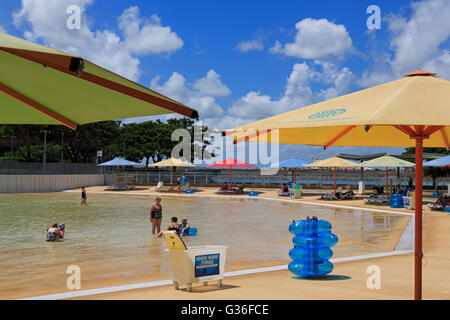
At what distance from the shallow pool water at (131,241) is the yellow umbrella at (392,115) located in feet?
16.8

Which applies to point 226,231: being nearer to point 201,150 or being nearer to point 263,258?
point 263,258

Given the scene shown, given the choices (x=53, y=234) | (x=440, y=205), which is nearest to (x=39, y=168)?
(x=53, y=234)

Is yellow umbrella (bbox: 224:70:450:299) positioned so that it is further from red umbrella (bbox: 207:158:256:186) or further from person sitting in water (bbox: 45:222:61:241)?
red umbrella (bbox: 207:158:256:186)

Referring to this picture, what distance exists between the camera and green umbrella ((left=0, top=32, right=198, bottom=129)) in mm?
3057

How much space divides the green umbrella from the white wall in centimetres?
4090

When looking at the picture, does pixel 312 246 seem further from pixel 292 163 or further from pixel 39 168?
pixel 39 168

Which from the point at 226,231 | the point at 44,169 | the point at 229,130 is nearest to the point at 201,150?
the point at 44,169

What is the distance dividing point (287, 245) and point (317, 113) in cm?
934

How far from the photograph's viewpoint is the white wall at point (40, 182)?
42.7 m

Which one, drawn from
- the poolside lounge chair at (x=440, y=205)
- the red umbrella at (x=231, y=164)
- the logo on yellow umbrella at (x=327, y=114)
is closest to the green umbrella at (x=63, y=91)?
the logo on yellow umbrella at (x=327, y=114)

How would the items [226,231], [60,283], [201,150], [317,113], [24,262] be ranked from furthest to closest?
[201,150], [226,231], [24,262], [60,283], [317,113]

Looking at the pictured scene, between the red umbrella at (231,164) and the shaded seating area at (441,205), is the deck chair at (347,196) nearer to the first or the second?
the shaded seating area at (441,205)
